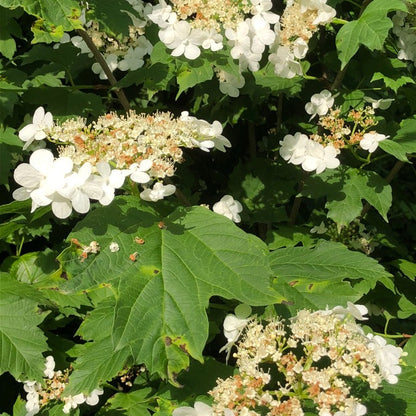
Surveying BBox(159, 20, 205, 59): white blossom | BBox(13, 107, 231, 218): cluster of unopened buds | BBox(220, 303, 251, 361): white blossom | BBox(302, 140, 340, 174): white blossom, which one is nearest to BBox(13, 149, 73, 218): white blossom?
BBox(13, 107, 231, 218): cluster of unopened buds

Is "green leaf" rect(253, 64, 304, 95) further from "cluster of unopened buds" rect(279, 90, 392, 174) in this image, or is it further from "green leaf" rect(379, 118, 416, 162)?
"green leaf" rect(379, 118, 416, 162)

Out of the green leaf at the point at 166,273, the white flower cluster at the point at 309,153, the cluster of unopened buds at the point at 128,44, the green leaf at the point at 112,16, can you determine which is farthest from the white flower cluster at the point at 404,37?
the green leaf at the point at 166,273

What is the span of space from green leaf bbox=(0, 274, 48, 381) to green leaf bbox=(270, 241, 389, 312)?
35.6 inches

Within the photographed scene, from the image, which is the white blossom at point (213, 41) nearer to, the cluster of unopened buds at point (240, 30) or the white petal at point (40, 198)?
the cluster of unopened buds at point (240, 30)

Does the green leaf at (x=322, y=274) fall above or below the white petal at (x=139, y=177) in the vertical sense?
below

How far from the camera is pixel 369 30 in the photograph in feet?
8.13

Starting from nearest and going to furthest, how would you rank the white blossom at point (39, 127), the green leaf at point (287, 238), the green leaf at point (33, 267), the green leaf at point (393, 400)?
the green leaf at point (393, 400) < the white blossom at point (39, 127) < the green leaf at point (33, 267) < the green leaf at point (287, 238)

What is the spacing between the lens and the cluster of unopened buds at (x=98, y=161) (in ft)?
5.78

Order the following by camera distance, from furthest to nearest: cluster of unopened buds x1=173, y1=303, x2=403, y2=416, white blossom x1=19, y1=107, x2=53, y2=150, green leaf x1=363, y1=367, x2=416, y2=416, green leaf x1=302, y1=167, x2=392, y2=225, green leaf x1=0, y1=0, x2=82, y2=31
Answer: green leaf x1=302, y1=167, x2=392, y2=225, green leaf x1=0, y1=0, x2=82, y2=31, white blossom x1=19, y1=107, x2=53, y2=150, green leaf x1=363, y1=367, x2=416, y2=416, cluster of unopened buds x1=173, y1=303, x2=403, y2=416

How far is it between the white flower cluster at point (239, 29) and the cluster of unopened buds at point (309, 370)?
1098 millimetres

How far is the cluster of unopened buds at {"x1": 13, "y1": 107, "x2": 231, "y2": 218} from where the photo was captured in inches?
69.4

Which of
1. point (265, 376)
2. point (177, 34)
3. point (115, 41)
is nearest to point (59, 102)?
point (115, 41)

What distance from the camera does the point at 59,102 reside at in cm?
283

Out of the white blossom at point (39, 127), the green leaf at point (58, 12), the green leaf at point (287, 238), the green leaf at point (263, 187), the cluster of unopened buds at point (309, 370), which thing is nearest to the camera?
the cluster of unopened buds at point (309, 370)
